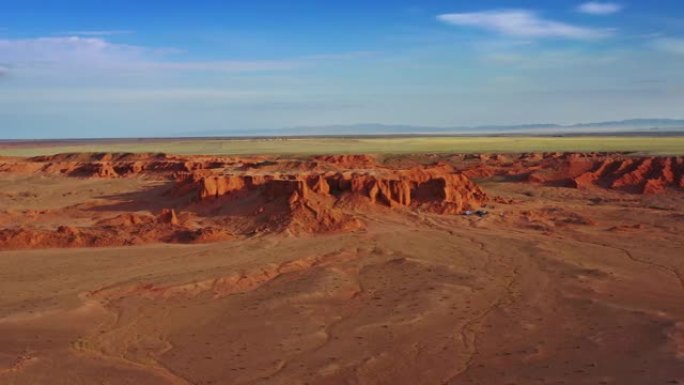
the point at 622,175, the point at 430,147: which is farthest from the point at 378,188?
the point at 430,147

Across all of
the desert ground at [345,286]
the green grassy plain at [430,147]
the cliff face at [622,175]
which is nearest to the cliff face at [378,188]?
the desert ground at [345,286]

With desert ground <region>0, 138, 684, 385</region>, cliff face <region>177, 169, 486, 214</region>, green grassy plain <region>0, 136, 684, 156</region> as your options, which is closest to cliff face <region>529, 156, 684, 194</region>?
desert ground <region>0, 138, 684, 385</region>

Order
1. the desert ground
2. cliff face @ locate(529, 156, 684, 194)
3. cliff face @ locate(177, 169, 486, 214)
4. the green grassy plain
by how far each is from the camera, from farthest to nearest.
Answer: the green grassy plain
cliff face @ locate(529, 156, 684, 194)
cliff face @ locate(177, 169, 486, 214)
the desert ground

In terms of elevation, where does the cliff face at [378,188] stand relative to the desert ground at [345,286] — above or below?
above

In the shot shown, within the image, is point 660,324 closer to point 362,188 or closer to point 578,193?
point 362,188

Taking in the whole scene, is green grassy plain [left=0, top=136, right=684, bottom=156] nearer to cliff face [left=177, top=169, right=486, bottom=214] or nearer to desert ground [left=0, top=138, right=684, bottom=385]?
cliff face [left=177, top=169, right=486, bottom=214]

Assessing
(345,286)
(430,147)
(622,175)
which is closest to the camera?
(345,286)

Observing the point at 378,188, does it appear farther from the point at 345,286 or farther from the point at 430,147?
the point at 430,147

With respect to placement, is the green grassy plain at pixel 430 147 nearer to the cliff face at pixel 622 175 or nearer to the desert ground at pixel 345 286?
the cliff face at pixel 622 175
